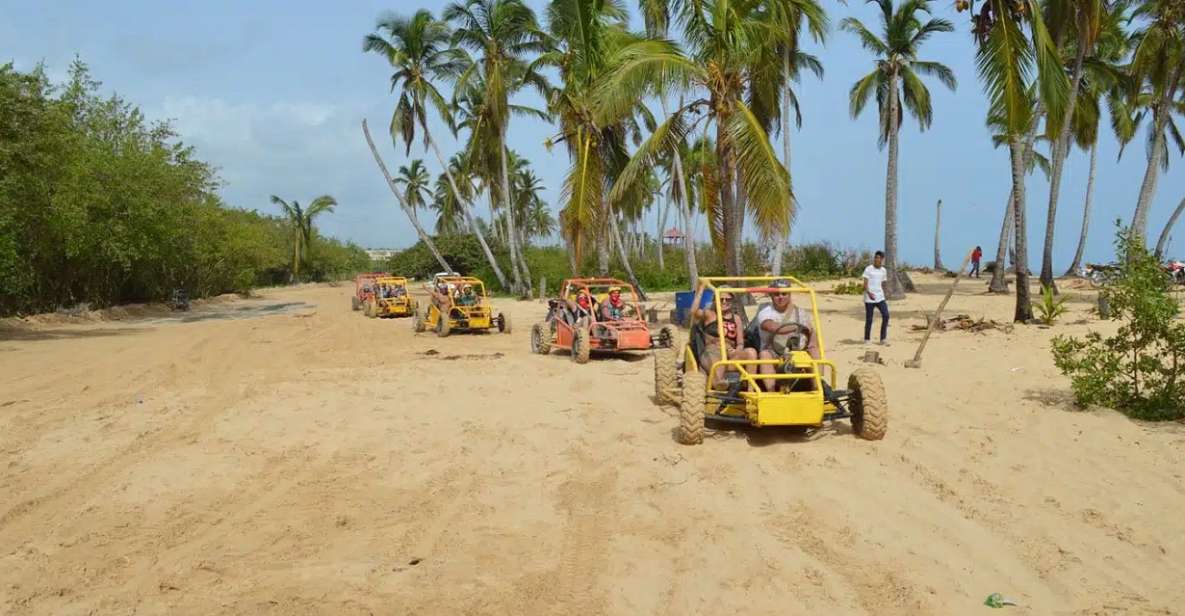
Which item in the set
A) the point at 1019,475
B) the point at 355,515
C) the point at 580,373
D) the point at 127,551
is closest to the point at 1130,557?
the point at 1019,475

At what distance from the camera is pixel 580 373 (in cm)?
1112

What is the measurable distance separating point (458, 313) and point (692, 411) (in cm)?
1140

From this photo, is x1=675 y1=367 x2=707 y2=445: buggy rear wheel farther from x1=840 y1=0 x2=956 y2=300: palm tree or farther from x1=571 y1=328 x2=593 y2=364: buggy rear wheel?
x1=840 y1=0 x2=956 y2=300: palm tree

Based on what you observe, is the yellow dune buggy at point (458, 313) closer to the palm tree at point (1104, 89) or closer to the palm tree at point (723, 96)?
the palm tree at point (723, 96)

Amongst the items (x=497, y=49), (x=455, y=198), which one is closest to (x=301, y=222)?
(x=455, y=198)

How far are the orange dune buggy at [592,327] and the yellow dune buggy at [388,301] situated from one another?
1110 cm

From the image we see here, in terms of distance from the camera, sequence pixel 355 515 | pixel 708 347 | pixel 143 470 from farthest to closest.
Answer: pixel 708 347
pixel 143 470
pixel 355 515

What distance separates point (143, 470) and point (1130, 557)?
652 cm

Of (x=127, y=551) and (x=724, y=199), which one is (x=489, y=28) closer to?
(x=724, y=199)

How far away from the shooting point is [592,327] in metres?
12.3

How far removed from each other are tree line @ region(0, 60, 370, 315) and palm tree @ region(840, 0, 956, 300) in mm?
20555

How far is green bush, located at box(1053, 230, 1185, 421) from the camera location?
7.22 meters

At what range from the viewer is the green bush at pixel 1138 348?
7.22 m

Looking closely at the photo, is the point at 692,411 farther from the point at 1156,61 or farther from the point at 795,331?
the point at 1156,61
